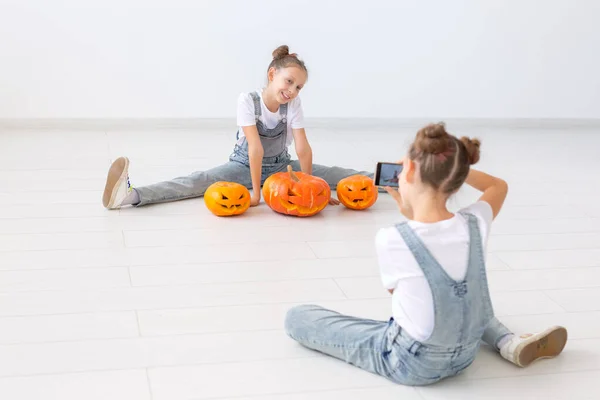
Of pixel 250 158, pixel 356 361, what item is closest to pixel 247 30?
pixel 250 158

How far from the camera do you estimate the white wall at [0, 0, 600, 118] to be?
4.23m

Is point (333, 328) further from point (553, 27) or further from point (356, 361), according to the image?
point (553, 27)

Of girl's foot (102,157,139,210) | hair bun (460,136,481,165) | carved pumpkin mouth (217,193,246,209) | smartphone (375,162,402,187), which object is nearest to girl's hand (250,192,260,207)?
carved pumpkin mouth (217,193,246,209)

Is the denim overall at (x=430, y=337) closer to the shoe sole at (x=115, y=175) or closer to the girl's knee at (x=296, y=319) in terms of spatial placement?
the girl's knee at (x=296, y=319)

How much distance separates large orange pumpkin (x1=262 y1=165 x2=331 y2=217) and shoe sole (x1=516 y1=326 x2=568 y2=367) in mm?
1144

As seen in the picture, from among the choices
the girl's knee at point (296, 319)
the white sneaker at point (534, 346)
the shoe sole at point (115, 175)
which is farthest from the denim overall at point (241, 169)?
the white sneaker at point (534, 346)

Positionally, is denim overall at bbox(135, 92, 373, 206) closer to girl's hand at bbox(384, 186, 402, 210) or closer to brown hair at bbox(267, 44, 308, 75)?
brown hair at bbox(267, 44, 308, 75)

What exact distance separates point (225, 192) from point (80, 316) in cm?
91

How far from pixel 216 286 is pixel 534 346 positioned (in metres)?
0.85

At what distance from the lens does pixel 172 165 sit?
3697 millimetres

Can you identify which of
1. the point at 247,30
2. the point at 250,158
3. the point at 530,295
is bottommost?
the point at 530,295

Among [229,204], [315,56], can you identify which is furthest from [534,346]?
[315,56]

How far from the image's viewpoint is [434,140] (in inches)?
66.1

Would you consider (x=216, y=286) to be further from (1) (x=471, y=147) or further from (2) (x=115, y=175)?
(1) (x=471, y=147)
